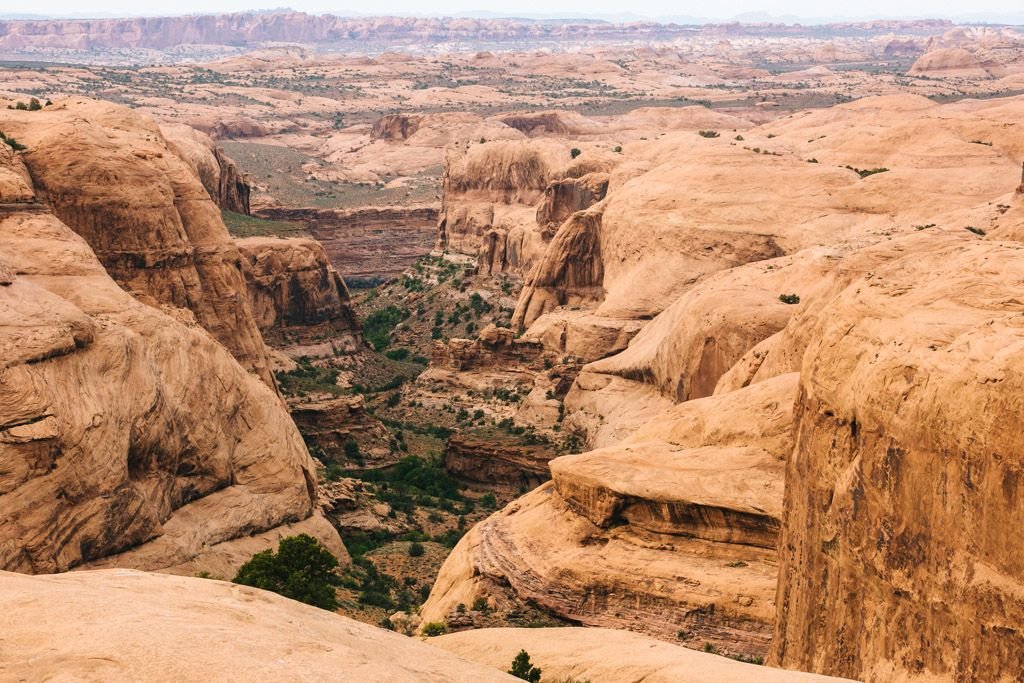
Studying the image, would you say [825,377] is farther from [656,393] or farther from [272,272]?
[272,272]

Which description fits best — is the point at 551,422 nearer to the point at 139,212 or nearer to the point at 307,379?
the point at 307,379

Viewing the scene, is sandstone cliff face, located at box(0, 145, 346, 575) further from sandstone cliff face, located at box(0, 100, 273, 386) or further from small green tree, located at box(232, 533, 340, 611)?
small green tree, located at box(232, 533, 340, 611)

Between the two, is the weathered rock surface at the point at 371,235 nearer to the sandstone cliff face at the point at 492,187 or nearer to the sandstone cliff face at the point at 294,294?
the sandstone cliff face at the point at 492,187

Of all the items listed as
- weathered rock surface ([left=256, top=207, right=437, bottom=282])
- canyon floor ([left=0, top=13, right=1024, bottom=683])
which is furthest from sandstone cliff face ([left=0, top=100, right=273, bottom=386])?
weathered rock surface ([left=256, top=207, right=437, bottom=282])

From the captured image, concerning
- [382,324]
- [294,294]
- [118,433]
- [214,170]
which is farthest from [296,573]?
[214,170]

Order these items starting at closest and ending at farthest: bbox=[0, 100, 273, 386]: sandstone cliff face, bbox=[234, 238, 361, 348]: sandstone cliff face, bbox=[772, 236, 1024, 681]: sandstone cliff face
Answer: bbox=[772, 236, 1024, 681]: sandstone cliff face → bbox=[0, 100, 273, 386]: sandstone cliff face → bbox=[234, 238, 361, 348]: sandstone cliff face

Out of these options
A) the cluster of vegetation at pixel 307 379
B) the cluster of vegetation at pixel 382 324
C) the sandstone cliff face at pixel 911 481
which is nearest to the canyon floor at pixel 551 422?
the sandstone cliff face at pixel 911 481
